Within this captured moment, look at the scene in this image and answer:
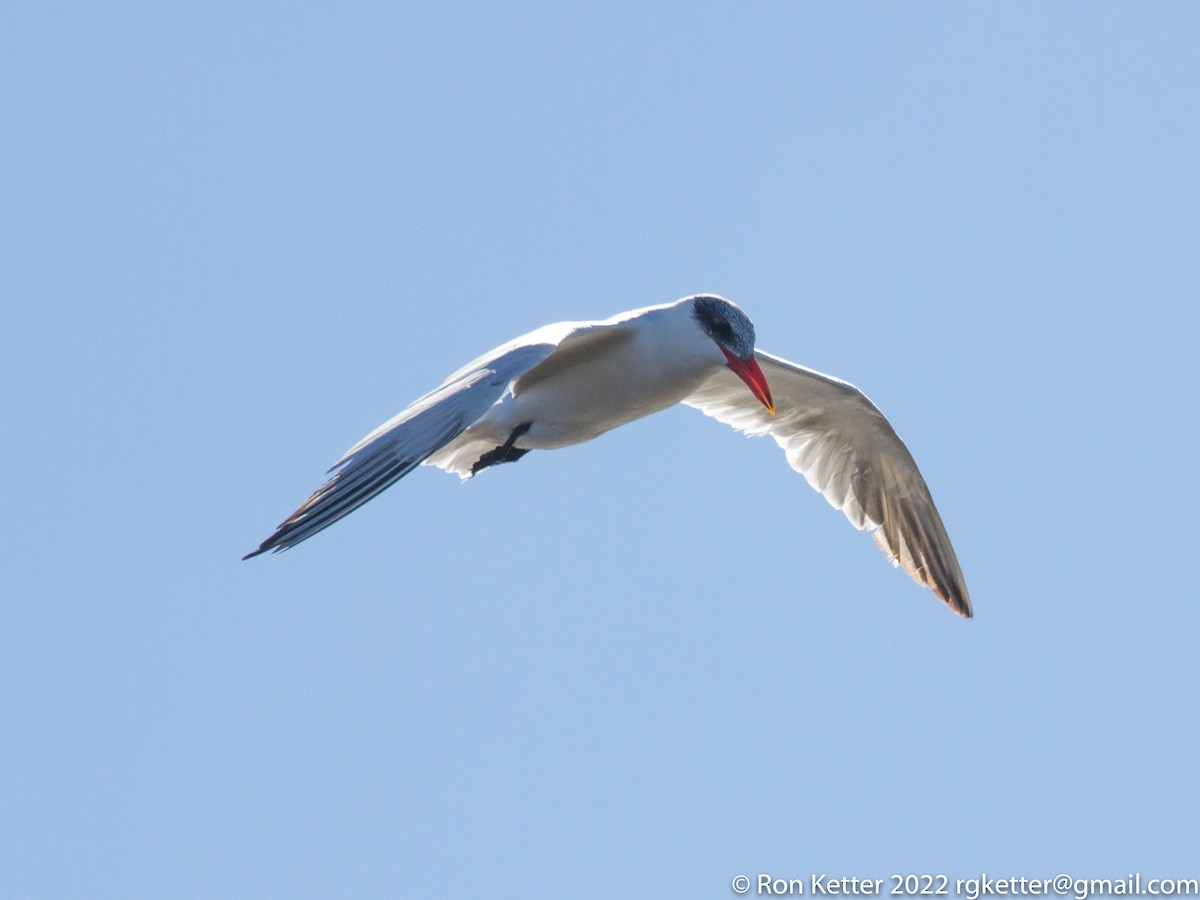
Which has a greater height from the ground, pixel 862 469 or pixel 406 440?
pixel 406 440

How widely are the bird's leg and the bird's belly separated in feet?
0.17

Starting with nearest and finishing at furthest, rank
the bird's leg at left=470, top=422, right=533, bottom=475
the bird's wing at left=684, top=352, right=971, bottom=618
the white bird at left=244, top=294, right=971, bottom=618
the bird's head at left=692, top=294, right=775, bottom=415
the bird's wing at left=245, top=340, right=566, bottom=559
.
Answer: the bird's wing at left=245, top=340, right=566, bottom=559 → the white bird at left=244, top=294, right=971, bottom=618 → the bird's head at left=692, top=294, right=775, bottom=415 → the bird's leg at left=470, top=422, right=533, bottom=475 → the bird's wing at left=684, top=352, right=971, bottom=618

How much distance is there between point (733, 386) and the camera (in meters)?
15.0

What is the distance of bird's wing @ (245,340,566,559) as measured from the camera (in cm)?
895

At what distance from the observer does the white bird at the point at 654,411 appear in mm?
9461

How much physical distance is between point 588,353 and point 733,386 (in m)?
3.33

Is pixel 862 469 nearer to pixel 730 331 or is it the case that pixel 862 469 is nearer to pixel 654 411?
pixel 654 411

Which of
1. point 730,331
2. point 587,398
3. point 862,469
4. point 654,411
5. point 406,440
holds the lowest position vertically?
point 862,469

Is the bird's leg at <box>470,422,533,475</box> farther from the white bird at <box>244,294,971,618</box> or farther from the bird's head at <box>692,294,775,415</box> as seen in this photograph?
the bird's head at <box>692,294,775,415</box>

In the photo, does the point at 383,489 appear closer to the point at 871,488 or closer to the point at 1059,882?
the point at 1059,882

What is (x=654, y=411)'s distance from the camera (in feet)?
41.1

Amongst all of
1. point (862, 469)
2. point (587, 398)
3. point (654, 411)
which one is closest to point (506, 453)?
point (587, 398)

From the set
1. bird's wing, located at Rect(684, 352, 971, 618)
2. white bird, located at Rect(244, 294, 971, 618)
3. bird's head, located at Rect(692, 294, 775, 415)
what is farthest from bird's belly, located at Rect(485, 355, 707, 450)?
bird's wing, located at Rect(684, 352, 971, 618)

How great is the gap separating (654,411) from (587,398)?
28.9 inches
